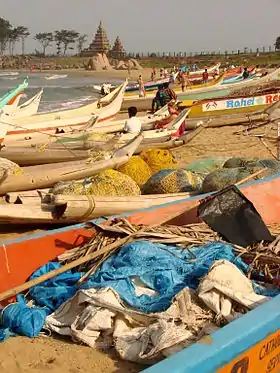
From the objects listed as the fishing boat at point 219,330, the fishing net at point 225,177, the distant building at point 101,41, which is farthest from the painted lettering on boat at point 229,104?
the distant building at point 101,41

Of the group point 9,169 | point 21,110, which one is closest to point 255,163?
point 9,169

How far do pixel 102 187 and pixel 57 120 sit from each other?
775 centimetres

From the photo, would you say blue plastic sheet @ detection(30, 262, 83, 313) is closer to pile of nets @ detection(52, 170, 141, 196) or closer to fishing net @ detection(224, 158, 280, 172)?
pile of nets @ detection(52, 170, 141, 196)

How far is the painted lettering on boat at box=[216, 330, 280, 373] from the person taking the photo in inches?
108

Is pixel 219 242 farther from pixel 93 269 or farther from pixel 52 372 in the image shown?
pixel 52 372

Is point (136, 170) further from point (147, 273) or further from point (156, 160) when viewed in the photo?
point (147, 273)

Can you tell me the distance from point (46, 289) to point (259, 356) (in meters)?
2.16

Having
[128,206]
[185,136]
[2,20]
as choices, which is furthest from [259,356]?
[2,20]

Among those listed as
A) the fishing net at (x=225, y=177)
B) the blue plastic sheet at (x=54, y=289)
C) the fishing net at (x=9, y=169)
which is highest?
the fishing net at (x=225, y=177)

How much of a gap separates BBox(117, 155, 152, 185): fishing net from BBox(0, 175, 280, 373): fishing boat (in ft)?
8.67

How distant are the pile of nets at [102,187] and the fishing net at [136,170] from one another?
117cm

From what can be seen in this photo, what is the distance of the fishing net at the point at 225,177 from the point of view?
22.3ft

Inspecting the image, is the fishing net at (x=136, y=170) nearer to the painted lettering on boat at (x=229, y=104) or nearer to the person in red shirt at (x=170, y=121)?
the person in red shirt at (x=170, y=121)

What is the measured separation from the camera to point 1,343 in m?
3.97
